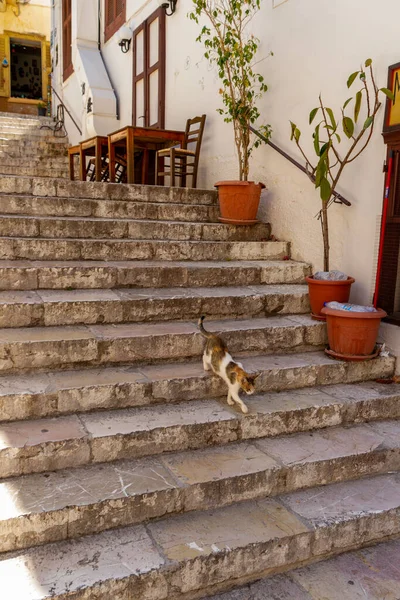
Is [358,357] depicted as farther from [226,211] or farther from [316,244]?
[226,211]

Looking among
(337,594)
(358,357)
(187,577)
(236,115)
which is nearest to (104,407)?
(187,577)

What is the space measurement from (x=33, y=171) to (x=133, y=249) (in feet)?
16.0

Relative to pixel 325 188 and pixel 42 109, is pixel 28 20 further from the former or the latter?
pixel 325 188

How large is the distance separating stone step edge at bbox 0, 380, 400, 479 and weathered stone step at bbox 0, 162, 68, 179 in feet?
19.8

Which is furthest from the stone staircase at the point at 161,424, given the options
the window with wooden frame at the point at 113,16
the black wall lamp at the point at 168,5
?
the window with wooden frame at the point at 113,16

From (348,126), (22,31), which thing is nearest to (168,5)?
(348,126)

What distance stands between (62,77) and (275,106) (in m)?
7.74

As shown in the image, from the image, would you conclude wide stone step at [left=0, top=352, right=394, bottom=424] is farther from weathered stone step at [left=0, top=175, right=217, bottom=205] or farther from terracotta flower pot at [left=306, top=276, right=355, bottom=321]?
weathered stone step at [left=0, top=175, right=217, bottom=205]

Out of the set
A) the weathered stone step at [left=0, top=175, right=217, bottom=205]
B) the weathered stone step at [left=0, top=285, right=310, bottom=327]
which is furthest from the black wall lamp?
the weathered stone step at [left=0, top=285, right=310, bottom=327]

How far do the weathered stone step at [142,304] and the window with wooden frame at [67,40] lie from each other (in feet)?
26.3

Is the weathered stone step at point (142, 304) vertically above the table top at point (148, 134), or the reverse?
the table top at point (148, 134)

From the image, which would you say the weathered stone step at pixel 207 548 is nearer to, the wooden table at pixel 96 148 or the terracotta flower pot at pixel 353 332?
the terracotta flower pot at pixel 353 332

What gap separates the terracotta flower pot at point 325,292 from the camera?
3834 millimetres

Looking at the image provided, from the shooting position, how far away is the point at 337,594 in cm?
Result: 222
